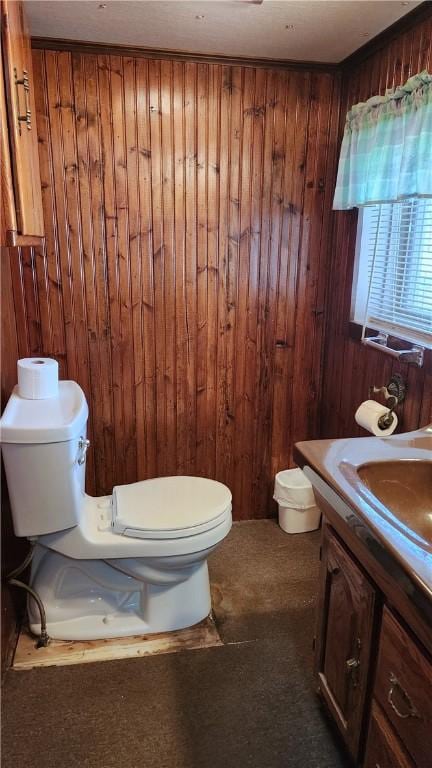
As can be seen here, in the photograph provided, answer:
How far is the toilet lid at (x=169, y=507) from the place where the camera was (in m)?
1.90

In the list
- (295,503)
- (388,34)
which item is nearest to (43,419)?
(295,503)

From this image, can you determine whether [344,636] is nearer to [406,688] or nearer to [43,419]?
[406,688]

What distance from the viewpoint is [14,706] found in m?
1.73

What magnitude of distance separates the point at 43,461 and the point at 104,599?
669 mm

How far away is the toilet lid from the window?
0.94 m

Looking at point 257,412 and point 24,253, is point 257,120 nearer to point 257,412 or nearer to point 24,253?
point 24,253

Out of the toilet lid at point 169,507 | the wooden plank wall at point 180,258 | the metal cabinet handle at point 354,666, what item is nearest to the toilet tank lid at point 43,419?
the wooden plank wall at point 180,258

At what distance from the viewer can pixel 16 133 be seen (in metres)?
1.50

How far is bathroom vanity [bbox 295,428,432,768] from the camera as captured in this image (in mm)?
1034

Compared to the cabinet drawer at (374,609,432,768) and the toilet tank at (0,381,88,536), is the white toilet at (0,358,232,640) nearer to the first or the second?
the toilet tank at (0,381,88,536)

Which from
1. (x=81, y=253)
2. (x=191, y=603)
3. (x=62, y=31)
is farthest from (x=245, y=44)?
(x=191, y=603)

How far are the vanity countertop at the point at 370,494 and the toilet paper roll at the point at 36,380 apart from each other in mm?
971

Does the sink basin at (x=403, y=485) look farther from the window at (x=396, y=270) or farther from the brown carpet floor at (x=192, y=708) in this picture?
the brown carpet floor at (x=192, y=708)

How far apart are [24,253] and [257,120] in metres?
1.17
